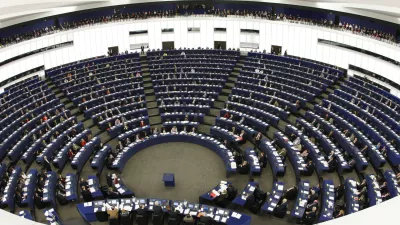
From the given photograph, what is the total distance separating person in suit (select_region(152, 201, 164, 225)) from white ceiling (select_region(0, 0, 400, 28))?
17699mm

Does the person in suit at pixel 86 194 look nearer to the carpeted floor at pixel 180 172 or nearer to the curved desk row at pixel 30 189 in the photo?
the curved desk row at pixel 30 189

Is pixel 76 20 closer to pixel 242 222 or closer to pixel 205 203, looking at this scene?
pixel 205 203

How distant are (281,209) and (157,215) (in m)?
5.89

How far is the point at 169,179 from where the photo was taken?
72.6 feet

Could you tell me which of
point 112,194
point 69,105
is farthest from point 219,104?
point 112,194

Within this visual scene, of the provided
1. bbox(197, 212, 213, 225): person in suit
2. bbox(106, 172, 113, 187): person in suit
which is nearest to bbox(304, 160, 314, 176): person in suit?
bbox(197, 212, 213, 225): person in suit

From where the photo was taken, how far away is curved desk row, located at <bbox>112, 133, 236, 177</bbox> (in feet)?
77.4

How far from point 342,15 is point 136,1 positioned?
19.9m

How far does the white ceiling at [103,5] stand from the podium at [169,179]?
52.2 ft

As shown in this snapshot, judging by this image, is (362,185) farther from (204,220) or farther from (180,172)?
(180,172)

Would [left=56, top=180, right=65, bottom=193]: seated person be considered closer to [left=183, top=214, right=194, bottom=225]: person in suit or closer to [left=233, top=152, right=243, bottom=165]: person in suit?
[left=183, top=214, right=194, bottom=225]: person in suit

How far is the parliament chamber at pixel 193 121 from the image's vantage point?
64.8 feet

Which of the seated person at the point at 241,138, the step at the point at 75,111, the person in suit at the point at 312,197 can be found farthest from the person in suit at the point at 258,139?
the step at the point at 75,111

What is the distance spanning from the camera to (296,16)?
3916cm
